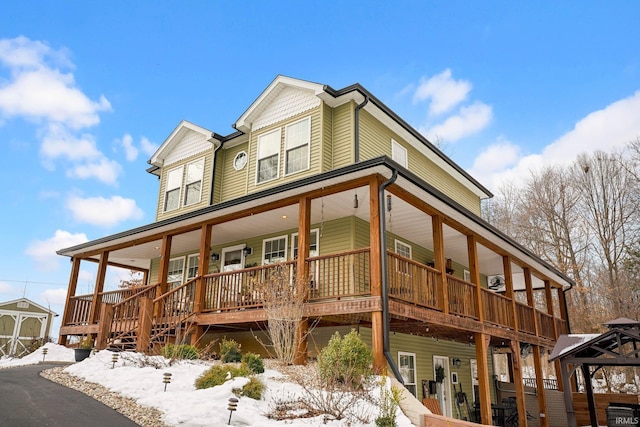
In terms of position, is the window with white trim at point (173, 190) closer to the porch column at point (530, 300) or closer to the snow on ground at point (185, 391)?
the snow on ground at point (185, 391)

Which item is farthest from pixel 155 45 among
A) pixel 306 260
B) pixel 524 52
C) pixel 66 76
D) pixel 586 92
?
pixel 586 92

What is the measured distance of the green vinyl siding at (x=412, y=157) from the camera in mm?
14288

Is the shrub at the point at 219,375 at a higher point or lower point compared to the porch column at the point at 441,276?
lower

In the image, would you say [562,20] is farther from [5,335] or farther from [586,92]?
[5,335]

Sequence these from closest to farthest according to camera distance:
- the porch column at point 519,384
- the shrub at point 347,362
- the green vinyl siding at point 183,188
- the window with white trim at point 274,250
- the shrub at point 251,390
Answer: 1. the shrub at point 251,390
2. the shrub at point 347,362
3. the porch column at point 519,384
4. the window with white trim at point 274,250
5. the green vinyl siding at point 183,188

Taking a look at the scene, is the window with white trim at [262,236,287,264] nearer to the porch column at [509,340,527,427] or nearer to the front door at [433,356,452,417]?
the front door at [433,356,452,417]

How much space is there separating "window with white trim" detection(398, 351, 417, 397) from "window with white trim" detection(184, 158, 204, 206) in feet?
29.2

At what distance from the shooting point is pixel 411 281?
10.2 m

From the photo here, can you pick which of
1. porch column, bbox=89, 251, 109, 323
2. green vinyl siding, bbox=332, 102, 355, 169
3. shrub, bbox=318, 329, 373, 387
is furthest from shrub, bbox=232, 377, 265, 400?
porch column, bbox=89, 251, 109, 323

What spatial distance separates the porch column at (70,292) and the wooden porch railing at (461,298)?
1264 cm

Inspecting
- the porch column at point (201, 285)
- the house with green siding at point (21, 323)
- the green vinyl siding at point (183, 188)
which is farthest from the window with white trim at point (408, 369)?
the house with green siding at point (21, 323)

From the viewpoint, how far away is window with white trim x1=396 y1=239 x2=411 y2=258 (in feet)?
48.6

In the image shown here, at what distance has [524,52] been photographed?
21.6 m

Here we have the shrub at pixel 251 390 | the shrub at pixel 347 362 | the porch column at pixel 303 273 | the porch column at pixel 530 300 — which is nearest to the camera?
the shrub at pixel 251 390
